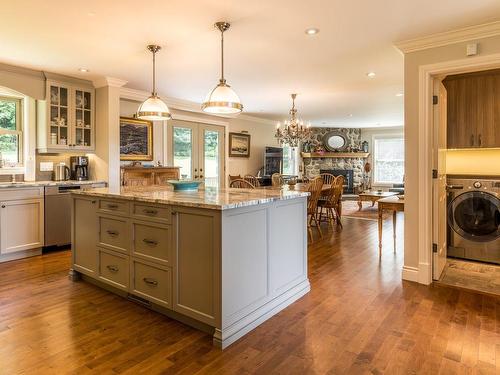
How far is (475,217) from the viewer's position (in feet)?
12.9

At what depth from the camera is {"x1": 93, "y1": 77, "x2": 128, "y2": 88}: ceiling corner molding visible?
483 cm

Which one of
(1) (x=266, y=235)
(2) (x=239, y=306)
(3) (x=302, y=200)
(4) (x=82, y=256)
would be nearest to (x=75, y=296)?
(4) (x=82, y=256)

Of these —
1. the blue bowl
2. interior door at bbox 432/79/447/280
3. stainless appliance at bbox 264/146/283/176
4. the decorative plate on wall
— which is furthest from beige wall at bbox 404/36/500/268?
the decorative plate on wall

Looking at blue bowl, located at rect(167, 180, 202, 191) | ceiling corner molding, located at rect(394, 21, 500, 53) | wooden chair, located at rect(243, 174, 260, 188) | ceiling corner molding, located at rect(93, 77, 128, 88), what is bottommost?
blue bowl, located at rect(167, 180, 202, 191)

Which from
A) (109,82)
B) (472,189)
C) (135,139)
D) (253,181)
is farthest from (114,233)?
(253,181)

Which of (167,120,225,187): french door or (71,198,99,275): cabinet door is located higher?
(167,120,225,187): french door

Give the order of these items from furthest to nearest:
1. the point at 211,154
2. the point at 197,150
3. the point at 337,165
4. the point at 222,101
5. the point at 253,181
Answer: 1. the point at 337,165
2. the point at 211,154
3. the point at 197,150
4. the point at 253,181
5. the point at 222,101

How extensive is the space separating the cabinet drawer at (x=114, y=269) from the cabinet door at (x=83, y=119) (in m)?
2.51

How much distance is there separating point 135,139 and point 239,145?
Result: 3013 mm

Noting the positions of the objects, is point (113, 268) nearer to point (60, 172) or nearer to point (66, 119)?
point (60, 172)

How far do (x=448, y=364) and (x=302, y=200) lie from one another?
1494mm

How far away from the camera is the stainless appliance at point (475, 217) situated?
3.82 m

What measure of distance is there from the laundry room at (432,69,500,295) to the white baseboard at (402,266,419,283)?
0.41 m

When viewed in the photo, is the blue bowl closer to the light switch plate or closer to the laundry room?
the laundry room
